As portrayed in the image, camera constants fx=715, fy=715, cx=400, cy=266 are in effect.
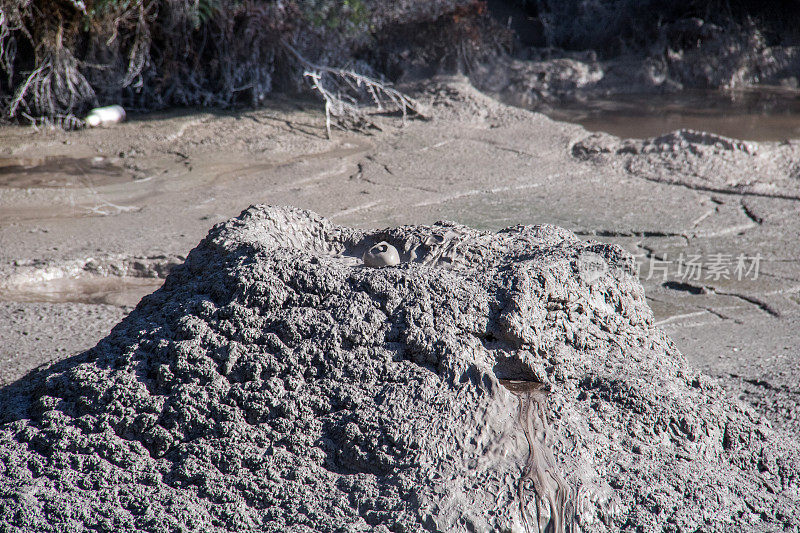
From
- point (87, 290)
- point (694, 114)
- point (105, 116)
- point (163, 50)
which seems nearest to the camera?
point (87, 290)

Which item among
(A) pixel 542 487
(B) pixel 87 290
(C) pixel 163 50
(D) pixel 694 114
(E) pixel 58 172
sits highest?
(C) pixel 163 50

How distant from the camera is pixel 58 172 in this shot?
→ 18.3ft

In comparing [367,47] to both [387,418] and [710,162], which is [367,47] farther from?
[387,418]

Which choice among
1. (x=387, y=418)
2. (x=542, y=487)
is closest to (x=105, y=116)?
(x=387, y=418)

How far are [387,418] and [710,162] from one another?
4824 mm

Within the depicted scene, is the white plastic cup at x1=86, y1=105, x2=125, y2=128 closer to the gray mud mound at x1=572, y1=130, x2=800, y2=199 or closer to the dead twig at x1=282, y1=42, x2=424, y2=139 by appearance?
the dead twig at x1=282, y1=42, x2=424, y2=139

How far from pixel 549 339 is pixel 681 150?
4.48 meters

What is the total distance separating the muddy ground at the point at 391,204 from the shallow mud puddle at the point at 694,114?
117cm

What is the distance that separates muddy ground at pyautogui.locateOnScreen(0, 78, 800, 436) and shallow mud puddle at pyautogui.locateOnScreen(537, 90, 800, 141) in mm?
1169

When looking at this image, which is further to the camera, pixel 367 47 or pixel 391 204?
pixel 367 47

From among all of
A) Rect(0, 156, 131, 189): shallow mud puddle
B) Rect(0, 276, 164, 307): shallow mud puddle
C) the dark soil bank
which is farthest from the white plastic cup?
Rect(0, 276, 164, 307): shallow mud puddle

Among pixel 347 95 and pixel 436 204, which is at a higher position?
pixel 347 95

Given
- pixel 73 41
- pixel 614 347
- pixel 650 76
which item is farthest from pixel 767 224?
pixel 73 41

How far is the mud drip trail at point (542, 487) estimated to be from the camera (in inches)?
61.1
